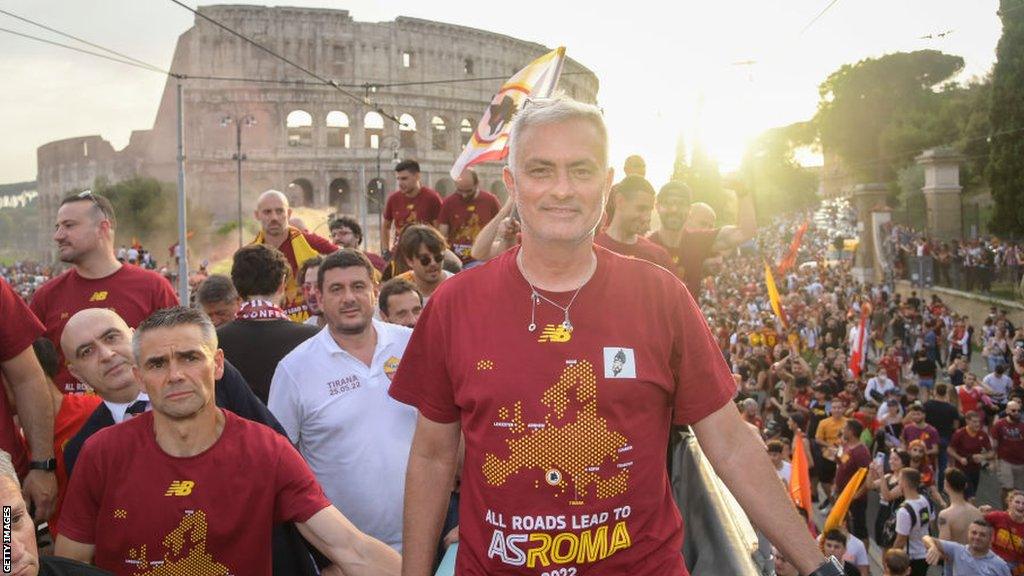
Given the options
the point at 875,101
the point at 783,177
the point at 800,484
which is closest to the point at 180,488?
the point at 800,484

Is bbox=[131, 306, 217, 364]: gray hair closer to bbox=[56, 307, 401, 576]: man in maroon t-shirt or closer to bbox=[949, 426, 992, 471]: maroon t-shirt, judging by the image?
bbox=[56, 307, 401, 576]: man in maroon t-shirt

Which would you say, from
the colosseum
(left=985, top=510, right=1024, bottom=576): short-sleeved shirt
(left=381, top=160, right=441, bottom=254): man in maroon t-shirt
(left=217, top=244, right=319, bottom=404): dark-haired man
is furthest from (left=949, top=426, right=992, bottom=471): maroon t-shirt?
the colosseum

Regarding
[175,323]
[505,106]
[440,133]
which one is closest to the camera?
[175,323]

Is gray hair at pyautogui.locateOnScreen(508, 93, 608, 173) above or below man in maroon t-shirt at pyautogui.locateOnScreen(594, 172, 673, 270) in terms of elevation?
above

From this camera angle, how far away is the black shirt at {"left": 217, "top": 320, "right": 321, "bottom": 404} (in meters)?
3.80

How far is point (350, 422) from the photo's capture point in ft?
10.7

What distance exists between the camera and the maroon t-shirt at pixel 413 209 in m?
8.41

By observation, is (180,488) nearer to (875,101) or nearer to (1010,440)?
(1010,440)

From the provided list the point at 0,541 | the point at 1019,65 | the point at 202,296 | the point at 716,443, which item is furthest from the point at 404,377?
the point at 1019,65

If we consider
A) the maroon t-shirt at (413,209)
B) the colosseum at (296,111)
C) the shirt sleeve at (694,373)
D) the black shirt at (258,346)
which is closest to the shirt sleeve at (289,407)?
the black shirt at (258,346)

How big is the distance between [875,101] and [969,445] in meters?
55.8

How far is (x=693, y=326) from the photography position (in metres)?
2.05

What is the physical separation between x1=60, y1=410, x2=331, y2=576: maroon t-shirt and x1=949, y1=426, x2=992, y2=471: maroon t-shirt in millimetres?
9160

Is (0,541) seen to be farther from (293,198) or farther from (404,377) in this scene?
(293,198)
